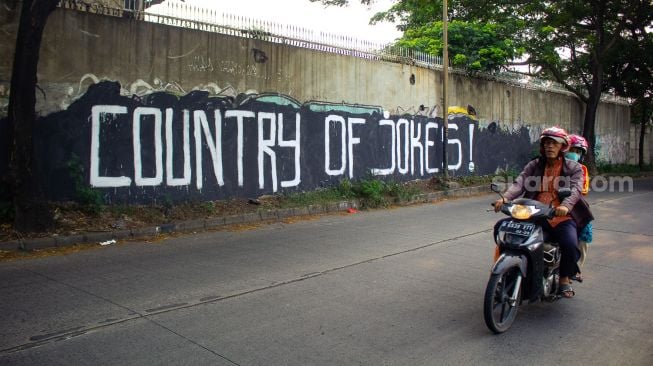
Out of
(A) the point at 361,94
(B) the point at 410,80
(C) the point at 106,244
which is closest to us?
(C) the point at 106,244

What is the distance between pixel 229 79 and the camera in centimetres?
1080

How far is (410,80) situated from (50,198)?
10370mm

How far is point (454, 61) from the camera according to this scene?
17.1m

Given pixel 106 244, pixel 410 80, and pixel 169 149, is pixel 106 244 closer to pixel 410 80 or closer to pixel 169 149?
pixel 169 149

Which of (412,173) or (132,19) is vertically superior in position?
(132,19)

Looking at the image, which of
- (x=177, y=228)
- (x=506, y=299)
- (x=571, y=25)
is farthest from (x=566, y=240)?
(x=571, y=25)

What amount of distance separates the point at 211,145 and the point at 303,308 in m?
6.18

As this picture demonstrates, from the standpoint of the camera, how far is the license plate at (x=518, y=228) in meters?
4.51

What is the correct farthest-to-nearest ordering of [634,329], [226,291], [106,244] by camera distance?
[106,244] → [226,291] → [634,329]

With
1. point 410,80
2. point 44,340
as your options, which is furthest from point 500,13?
point 44,340

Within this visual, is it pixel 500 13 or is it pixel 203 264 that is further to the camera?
pixel 500 13

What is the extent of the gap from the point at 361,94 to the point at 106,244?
8025 mm

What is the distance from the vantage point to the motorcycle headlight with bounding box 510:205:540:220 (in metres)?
4.44

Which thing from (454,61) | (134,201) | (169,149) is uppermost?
(454,61)
